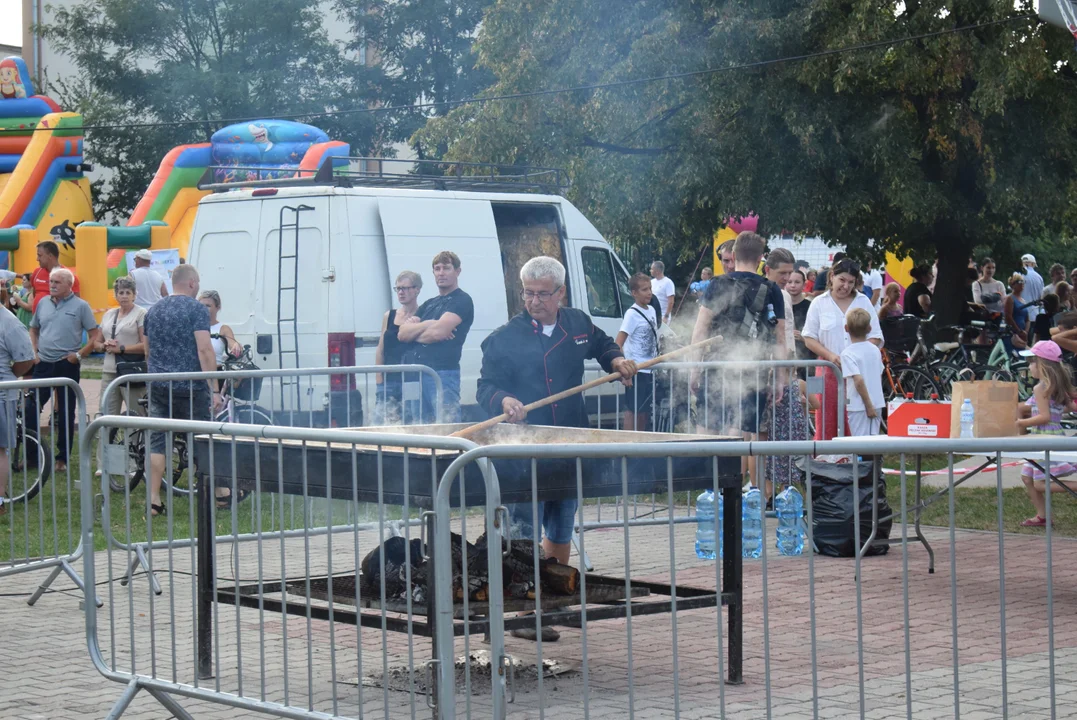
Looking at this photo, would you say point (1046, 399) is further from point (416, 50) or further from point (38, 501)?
point (416, 50)

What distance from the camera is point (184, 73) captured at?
45344 millimetres

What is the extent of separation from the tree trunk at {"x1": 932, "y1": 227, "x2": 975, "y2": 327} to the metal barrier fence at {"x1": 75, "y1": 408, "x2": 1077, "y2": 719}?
1586 centimetres

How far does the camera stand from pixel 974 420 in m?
8.55

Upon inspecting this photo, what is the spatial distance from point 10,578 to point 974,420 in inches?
233

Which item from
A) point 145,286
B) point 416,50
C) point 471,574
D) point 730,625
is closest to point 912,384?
point 145,286

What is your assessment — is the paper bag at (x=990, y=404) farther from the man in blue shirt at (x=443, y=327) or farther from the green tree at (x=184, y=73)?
the green tree at (x=184, y=73)

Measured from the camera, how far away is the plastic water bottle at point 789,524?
9.11 meters

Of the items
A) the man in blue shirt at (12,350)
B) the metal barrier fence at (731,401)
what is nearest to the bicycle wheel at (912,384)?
the metal barrier fence at (731,401)

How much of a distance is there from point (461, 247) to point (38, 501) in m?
5.14

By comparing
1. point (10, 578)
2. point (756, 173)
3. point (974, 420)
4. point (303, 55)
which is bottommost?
point (10, 578)

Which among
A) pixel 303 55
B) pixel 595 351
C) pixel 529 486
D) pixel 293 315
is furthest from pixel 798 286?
pixel 303 55

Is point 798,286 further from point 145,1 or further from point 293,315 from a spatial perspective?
point 145,1

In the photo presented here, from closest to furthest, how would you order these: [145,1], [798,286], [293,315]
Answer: [798,286] → [293,315] → [145,1]

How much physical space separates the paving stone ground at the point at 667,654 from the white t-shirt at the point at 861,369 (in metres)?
2.52
